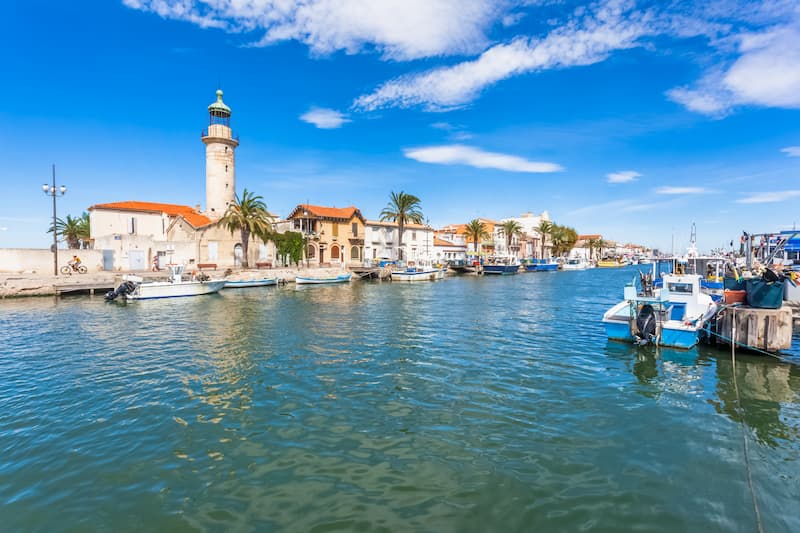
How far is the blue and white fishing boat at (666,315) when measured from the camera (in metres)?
16.2

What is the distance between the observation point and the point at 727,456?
313 inches

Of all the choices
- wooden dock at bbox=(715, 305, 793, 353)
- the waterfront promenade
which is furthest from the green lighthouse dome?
wooden dock at bbox=(715, 305, 793, 353)

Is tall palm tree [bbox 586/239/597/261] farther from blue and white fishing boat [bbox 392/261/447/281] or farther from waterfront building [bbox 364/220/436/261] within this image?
blue and white fishing boat [bbox 392/261/447/281]

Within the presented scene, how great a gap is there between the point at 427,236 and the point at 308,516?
78.8 m

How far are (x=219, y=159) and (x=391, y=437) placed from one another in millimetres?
58324

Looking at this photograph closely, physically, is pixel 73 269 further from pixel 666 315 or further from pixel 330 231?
pixel 666 315

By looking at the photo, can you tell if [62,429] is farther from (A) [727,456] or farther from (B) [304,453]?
(A) [727,456]

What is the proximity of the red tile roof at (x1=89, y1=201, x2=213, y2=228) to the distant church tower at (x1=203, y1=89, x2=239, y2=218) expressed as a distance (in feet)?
7.76

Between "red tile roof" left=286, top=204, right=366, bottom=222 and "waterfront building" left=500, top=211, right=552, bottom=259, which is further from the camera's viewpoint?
"waterfront building" left=500, top=211, right=552, bottom=259

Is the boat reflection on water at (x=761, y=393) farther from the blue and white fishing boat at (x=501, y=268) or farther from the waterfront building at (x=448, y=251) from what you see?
the waterfront building at (x=448, y=251)

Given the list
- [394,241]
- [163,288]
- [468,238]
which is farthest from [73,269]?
[468,238]

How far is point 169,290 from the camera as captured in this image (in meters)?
35.2

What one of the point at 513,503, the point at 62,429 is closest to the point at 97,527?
the point at 62,429

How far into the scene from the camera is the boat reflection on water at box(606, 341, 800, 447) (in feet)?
32.1
